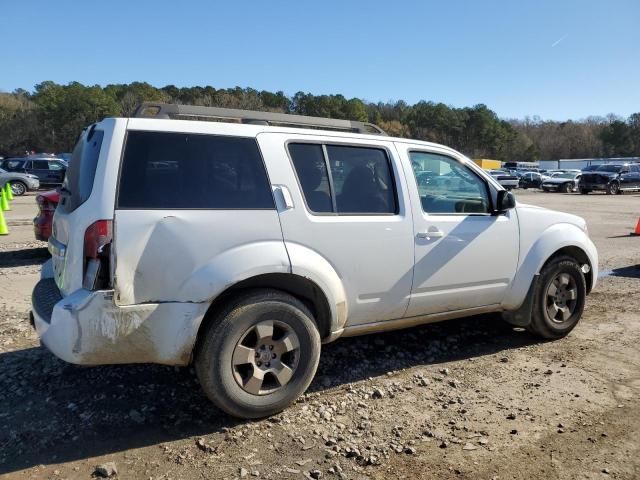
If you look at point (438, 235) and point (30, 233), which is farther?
point (30, 233)

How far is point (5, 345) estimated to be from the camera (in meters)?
4.77

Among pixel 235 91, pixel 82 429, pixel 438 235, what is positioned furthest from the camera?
pixel 235 91

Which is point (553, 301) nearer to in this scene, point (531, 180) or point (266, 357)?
point (266, 357)

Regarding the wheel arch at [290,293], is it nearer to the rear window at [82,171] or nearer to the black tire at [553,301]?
the rear window at [82,171]

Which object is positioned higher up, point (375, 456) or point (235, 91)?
point (235, 91)

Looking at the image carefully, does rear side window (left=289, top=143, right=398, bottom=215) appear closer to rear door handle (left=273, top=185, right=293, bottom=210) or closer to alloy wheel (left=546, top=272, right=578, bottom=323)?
rear door handle (left=273, top=185, right=293, bottom=210)

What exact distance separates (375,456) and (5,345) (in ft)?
11.7

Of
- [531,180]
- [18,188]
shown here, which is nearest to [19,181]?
[18,188]

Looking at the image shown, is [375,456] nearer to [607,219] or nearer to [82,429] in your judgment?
[82,429]

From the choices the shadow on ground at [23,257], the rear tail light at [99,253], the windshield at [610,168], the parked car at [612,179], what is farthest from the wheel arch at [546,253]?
the windshield at [610,168]

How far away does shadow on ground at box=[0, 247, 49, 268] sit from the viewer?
28.6 feet

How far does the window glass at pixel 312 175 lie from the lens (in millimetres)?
3688

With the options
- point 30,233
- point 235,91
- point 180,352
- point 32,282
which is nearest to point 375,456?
point 180,352

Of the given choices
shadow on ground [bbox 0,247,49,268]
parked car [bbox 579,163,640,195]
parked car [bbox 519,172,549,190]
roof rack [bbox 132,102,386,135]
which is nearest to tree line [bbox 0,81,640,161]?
parked car [bbox 519,172,549,190]
